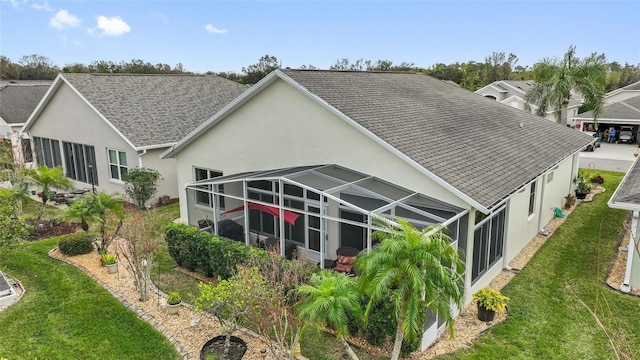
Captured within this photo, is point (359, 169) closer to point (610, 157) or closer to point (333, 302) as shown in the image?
point (333, 302)

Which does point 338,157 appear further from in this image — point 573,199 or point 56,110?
point 56,110

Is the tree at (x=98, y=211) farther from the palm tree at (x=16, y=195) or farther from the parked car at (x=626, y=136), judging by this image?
the parked car at (x=626, y=136)

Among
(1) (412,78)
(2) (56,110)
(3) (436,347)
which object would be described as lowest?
(3) (436,347)

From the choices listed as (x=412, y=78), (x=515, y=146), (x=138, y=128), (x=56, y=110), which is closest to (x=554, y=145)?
(x=515, y=146)

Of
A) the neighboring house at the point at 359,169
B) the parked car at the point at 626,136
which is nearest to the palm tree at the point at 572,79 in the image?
the neighboring house at the point at 359,169

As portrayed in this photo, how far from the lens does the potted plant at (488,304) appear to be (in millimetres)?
10484

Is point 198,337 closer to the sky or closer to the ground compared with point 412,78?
closer to the ground

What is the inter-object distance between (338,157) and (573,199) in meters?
14.6

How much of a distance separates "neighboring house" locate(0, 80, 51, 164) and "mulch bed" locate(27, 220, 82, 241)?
13412 millimetres

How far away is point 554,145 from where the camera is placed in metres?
18.7

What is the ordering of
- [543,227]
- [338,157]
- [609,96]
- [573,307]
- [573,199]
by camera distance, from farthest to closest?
[609,96] < [573,199] < [543,227] < [338,157] < [573,307]

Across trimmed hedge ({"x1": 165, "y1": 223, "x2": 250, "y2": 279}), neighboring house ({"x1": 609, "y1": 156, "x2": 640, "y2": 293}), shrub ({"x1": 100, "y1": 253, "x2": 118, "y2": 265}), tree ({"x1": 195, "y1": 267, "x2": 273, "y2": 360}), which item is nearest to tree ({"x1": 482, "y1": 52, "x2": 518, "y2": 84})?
neighboring house ({"x1": 609, "y1": 156, "x2": 640, "y2": 293})

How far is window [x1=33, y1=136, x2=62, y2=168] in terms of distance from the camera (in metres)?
25.9

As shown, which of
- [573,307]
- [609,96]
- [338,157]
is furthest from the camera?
[609,96]
